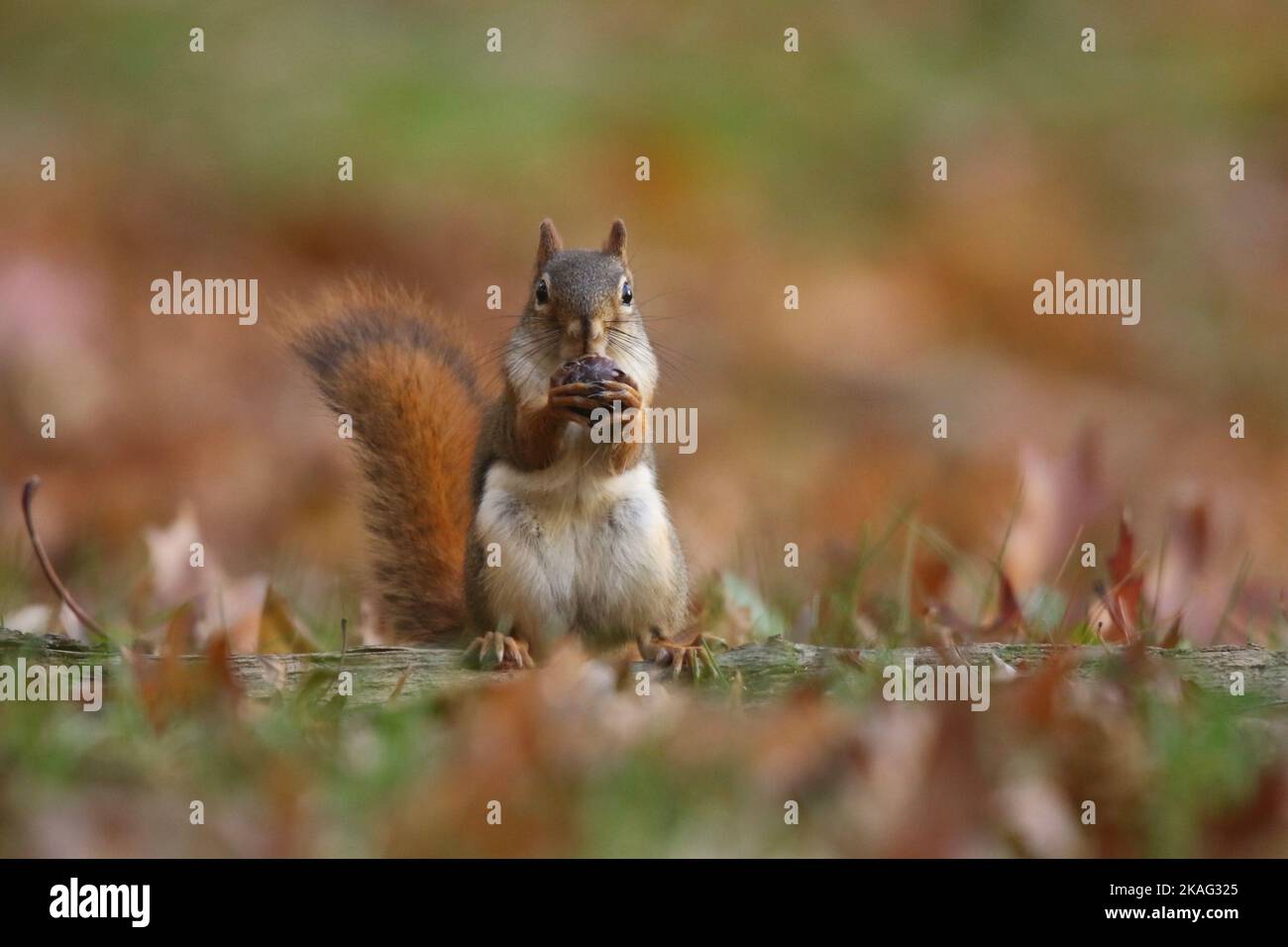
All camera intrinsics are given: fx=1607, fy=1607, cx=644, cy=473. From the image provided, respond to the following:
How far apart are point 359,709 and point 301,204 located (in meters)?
6.73

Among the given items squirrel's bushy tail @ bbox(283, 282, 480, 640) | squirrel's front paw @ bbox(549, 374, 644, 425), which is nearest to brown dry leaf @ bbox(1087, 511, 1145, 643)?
squirrel's front paw @ bbox(549, 374, 644, 425)

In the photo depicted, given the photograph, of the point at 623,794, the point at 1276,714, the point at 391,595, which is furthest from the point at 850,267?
the point at 623,794

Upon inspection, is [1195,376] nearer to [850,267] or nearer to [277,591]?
[850,267]

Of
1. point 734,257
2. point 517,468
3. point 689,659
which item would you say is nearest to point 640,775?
point 689,659

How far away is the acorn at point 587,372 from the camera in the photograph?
3.32 metres

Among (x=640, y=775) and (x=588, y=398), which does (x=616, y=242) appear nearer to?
A: (x=588, y=398)

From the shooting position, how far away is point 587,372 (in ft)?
10.9

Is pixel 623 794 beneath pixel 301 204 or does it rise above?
beneath

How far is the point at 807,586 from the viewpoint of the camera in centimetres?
410

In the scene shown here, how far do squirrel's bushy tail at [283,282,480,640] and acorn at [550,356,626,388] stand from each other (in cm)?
44

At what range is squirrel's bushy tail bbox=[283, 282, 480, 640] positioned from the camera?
3596 mm

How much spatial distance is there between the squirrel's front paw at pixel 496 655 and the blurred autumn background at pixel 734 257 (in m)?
0.78

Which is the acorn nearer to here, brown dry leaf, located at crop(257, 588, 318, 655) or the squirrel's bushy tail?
the squirrel's bushy tail

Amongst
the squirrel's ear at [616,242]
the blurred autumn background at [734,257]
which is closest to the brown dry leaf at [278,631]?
the blurred autumn background at [734,257]
